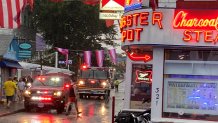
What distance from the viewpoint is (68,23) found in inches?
2547

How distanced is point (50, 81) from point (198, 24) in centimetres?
1633

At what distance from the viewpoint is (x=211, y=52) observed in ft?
42.8

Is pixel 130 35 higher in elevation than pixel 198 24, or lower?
lower

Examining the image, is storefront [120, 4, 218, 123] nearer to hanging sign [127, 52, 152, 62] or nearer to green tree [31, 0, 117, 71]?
hanging sign [127, 52, 152, 62]

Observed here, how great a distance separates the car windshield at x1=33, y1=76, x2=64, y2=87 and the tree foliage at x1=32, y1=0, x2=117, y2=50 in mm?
35422

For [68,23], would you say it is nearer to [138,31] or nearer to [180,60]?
[138,31]

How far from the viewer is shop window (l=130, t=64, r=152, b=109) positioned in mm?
18641

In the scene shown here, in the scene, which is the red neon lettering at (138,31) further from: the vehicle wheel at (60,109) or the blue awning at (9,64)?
the blue awning at (9,64)

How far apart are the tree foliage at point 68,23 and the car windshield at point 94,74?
21.1 m

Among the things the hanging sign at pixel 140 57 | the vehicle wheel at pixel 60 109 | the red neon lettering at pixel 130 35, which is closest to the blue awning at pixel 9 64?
the vehicle wheel at pixel 60 109

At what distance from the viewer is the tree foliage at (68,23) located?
63500 millimetres

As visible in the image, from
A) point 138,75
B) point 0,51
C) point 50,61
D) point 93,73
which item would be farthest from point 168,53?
point 50,61

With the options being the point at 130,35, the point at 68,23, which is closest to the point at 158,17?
the point at 130,35

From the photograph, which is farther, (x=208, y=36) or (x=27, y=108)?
(x=27, y=108)
